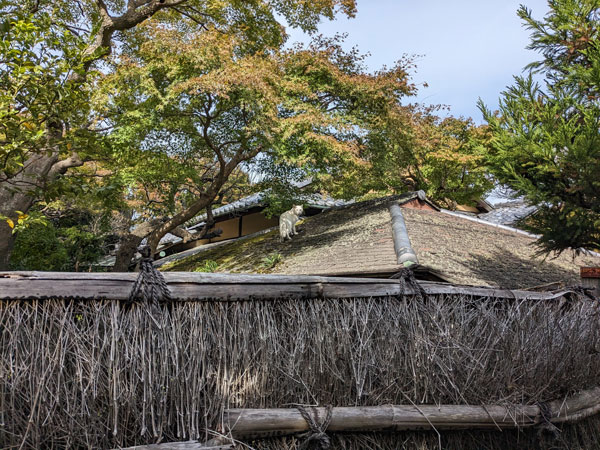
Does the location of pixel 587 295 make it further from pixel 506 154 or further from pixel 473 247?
pixel 473 247

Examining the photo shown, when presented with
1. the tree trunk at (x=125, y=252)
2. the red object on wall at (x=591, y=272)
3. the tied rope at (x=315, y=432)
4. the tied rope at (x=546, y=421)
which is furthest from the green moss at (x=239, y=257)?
the tied rope at (x=315, y=432)

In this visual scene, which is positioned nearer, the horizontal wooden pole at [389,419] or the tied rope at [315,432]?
the horizontal wooden pole at [389,419]

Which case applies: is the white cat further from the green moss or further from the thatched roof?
the green moss

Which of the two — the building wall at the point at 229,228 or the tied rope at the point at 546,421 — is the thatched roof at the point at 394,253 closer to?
the building wall at the point at 229,228

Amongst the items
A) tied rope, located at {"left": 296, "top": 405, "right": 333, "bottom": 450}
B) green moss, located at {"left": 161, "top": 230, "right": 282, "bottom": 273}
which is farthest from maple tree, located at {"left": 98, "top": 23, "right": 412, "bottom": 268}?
tied rope, located at {"left": 296, "top": 405, "right": 333, "bottom": 450}

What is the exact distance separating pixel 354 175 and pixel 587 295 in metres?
7.11

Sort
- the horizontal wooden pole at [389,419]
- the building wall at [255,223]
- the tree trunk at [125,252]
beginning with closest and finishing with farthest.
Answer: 1. the horizontal wooden pole at [389,419]
2. the tree trunk at [125,252]
3. the building wall at [255,223]

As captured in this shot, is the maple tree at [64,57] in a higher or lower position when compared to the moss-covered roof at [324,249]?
higher

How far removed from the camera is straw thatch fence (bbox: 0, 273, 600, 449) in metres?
2.27

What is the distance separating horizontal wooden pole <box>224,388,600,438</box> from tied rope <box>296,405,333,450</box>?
29 mm

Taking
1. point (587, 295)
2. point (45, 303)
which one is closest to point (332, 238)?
point (587, 295)

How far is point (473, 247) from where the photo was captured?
11.5 meters

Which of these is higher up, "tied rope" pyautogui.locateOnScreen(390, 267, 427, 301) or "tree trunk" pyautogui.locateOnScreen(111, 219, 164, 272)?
"tree trunk" pyautogui.locateOnScreen(111, 219, 164, 272)

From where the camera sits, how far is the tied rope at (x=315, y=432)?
2803 mm
